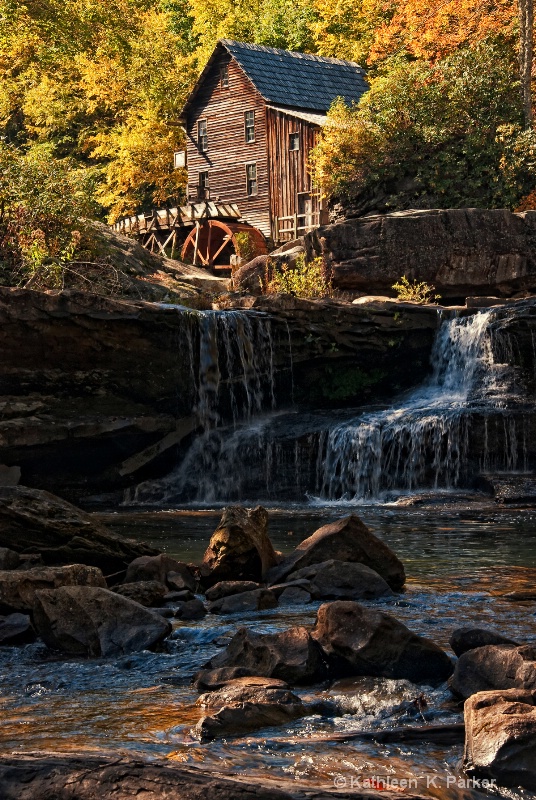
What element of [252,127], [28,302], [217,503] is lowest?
[217,503]

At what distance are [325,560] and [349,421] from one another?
34.0 feet

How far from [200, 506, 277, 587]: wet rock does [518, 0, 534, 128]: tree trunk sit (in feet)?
75.4

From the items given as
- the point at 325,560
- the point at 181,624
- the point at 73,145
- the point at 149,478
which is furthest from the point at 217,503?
the point at 73,145

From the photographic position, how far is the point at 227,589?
9562mm

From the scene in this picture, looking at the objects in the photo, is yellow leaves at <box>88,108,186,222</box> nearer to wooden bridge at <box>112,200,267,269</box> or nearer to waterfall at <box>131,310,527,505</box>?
wooden bridge at <box>112,200,267,269</box>

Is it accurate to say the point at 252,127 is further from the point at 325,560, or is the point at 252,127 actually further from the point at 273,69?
the point at 325,560

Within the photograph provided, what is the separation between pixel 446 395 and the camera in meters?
22.1

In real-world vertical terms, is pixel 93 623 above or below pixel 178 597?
Result: above

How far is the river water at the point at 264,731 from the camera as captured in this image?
522 centimetres

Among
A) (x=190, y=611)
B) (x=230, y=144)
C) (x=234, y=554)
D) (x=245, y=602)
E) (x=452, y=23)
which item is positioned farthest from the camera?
(x=230, y=144)

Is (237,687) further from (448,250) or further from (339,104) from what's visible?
(339,104)

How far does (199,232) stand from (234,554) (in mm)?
30147

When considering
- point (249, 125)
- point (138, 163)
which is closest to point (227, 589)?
point (249, 125)

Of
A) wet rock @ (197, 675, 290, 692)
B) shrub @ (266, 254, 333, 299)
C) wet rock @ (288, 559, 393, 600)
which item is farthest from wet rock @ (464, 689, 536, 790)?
shrub @ (266, 254, 333, 299)
